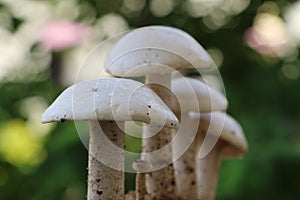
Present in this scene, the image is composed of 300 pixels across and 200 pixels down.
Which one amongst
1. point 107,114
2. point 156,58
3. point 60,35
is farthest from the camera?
point 60,35

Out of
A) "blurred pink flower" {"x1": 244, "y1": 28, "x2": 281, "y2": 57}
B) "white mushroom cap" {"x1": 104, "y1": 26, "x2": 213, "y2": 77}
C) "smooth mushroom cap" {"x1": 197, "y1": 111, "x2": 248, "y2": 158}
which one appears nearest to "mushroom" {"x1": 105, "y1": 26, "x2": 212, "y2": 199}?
"white mushroom cap" {"x1": 104, "y1": 26, "x2": 213, "y2": 77}

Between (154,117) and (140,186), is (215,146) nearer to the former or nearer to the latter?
(140,186)

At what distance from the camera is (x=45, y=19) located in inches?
52.3

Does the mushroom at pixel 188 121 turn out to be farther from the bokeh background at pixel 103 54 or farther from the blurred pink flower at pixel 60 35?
the blurred pink flower at pixel 60 35

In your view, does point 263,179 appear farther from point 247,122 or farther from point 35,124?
point 35,124

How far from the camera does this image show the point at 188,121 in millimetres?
641

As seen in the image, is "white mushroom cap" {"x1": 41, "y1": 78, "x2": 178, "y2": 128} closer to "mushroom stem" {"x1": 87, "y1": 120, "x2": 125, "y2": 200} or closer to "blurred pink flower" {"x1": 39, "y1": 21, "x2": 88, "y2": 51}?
"mushroom stem" {"x1": 87, "y1": 120, "x2": 125, "y2": 200}

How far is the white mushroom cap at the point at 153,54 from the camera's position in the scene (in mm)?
→ 498

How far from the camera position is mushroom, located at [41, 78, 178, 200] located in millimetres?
390

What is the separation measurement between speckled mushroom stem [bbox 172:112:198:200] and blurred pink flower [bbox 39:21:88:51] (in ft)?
2.19

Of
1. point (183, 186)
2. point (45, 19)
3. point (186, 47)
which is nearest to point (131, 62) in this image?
point (186, 47)

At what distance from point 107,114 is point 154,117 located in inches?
1.5

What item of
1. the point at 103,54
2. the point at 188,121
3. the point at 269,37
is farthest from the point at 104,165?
the point at 269,37

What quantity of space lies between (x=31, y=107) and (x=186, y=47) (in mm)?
936
